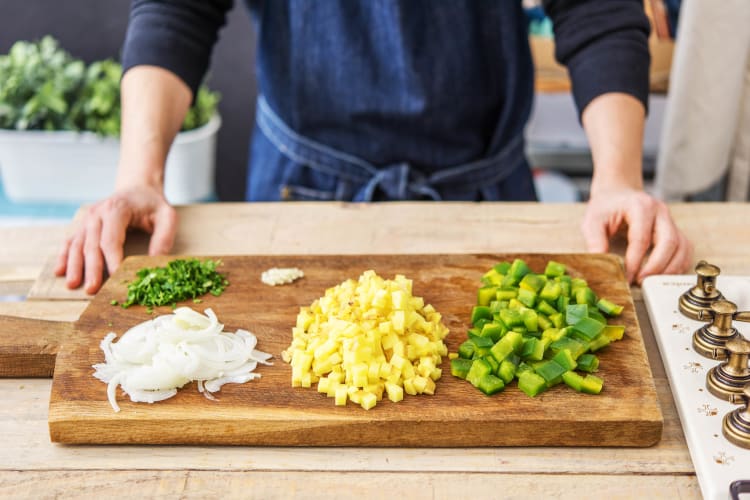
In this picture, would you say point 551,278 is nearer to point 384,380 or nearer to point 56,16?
point 384,380

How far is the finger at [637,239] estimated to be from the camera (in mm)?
1379

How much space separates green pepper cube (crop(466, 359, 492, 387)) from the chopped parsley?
0.45m

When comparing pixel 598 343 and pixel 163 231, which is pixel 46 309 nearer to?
pixel 163 231

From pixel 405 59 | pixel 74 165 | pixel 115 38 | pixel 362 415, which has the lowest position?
pixel 74 165

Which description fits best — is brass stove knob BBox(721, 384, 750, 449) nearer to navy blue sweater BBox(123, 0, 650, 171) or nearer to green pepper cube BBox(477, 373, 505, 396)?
green pepper cube BBox(477, 373, 505, 396)

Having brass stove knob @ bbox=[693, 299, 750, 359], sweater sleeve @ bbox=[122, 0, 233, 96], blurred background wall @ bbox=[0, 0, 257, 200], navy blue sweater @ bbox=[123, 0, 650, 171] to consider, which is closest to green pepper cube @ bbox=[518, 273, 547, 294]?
brass stove knob @ bbox=[693, 299, 750, 359]

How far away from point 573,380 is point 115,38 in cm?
248

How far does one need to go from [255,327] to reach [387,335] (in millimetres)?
242

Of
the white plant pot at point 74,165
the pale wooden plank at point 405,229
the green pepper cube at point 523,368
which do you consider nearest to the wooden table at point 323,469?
the green pepper cube at point 523,368

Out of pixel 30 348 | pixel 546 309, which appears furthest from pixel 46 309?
pixel 546 309

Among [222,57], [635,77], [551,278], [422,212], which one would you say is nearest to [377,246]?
[422,212]

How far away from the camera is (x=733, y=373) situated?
3.34ft

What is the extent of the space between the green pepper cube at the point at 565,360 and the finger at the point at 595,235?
0.42 metres

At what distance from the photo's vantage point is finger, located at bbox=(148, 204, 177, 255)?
1.49m
